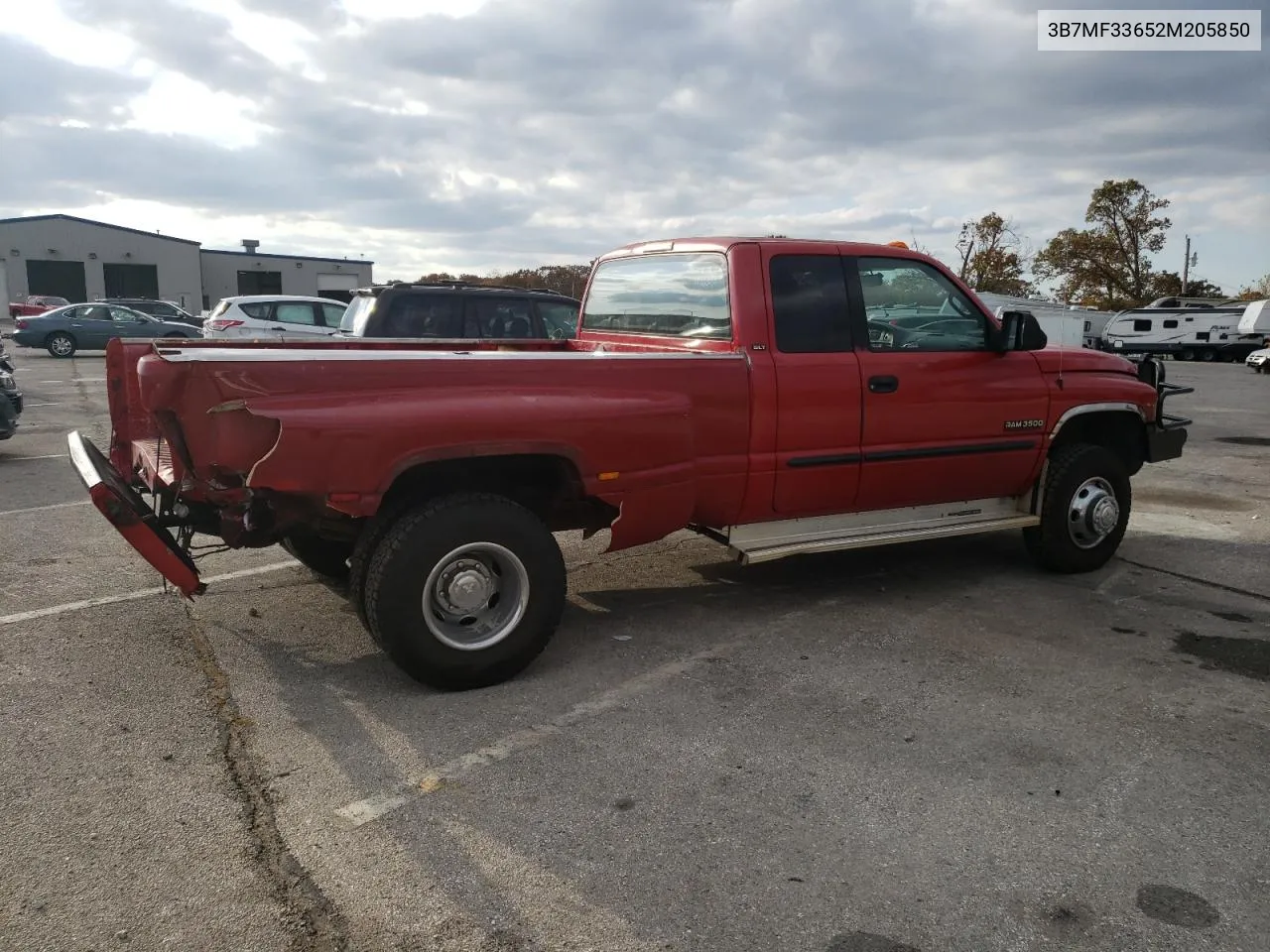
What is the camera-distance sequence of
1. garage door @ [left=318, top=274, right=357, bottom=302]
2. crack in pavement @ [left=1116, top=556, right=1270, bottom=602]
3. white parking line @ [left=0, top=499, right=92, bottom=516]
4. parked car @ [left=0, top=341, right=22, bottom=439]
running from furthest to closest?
1. garage door @ [left=318, top=274, right=357, bottom=302]
2. parked car @ [left=0, top=341, right=22, bottom=439]
3. white parking line @ [left=0, top=499, right=92, bottom=516]
4. crack in pavement @ [left=1116, top=556, right=1270, bottom=602]

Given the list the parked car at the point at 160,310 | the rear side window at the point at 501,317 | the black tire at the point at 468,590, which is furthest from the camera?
the parked car at the point at 160,310

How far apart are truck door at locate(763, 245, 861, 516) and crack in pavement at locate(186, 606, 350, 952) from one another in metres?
2.64

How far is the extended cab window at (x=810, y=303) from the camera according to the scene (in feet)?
15.8

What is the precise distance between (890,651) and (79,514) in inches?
235

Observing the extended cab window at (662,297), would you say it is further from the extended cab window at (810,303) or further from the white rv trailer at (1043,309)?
the white rv trailer at (1043,309)

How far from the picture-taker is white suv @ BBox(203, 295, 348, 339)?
55.3 ft

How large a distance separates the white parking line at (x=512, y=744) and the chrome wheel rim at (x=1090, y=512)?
2.53 meters

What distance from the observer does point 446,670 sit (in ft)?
13.0

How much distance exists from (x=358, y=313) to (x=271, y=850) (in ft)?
25.8

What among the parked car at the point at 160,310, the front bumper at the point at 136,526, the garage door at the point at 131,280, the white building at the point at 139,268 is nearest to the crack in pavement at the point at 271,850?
the front bumper at the point at 136,526

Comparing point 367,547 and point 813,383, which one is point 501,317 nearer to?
point 813,383

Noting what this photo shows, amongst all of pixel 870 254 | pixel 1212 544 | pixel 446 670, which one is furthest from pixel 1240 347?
pixel 446 670

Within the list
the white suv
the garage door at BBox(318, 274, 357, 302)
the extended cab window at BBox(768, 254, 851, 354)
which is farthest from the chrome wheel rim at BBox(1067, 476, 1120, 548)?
the garage door at BBox(318, 274, 357, 302)

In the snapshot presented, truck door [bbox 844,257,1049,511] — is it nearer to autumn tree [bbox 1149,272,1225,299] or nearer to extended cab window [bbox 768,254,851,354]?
extended cab window [bbox 768,254,851,354]
